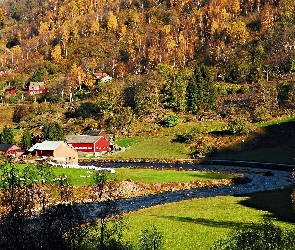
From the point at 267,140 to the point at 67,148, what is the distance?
46659 mm

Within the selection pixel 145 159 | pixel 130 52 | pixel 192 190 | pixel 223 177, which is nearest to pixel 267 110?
pixel 145 159

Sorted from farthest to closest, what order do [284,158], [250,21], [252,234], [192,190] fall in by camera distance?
1. [250,21]
2. [284,158]
3. [192,190]
4. [252,234]

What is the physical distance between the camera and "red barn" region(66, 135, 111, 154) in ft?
378

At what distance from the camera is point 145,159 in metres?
103

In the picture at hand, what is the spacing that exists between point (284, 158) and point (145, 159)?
3122cm

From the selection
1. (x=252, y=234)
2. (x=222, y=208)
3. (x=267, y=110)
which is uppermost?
(x=267, y=110)

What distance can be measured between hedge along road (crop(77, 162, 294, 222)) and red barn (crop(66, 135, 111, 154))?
738 inches

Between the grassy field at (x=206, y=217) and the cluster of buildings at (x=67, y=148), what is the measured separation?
4666 cm

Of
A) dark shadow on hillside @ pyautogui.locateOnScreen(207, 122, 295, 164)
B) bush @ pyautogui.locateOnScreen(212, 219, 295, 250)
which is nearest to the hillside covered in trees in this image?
dark shadow on hillside @ pyautogui.locateOnScreen(207, 122, 295, 164)

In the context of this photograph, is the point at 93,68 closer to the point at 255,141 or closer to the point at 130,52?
the point at 130,52

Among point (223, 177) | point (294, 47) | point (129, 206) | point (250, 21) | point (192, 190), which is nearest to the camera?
point (129, 206)

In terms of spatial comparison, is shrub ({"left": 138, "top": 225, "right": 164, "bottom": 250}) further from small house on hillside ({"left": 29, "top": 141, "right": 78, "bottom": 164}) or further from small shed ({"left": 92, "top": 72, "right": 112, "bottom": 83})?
small shed ({"left": 92, "top": 72, "right": 112, "bottom": 83})

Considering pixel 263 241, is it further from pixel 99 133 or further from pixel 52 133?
pixel 99 133

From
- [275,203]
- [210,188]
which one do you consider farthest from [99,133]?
[275,203]
